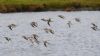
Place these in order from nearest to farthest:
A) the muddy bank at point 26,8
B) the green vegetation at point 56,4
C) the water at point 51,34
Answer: the water at point 51,34
the muddy bank at point 26,8
the green vegetation at point 56,4

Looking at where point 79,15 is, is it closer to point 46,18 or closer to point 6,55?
point 46,18

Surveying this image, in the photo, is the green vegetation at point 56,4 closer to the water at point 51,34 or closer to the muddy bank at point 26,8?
the muddy bank at point 26,8

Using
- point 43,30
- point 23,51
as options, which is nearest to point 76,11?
point 43,30

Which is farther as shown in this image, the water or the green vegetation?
the green vegetation

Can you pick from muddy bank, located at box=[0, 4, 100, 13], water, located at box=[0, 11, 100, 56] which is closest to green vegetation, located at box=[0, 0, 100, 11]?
muddy bank, located at box=[0, 4, 100, 13]

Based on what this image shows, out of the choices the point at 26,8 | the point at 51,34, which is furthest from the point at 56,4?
the point at 51,34

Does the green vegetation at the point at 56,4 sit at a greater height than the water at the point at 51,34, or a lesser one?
greater

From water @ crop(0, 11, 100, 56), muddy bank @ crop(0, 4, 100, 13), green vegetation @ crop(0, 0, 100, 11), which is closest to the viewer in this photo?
water @ crop(0, 11, 100, 56)

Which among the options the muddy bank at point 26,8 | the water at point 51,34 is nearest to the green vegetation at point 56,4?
the muddy bank at point 26,8

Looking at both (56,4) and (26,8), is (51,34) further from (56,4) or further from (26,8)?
(56,4)

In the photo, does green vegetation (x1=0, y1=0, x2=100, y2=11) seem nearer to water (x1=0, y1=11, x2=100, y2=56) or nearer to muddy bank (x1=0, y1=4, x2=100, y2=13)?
muddy bank (x1=0, y1=4, x2=100, y2=13)

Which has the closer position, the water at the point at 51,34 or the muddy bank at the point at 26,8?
the water at the point at 51,34

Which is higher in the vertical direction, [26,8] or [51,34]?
[26,8]

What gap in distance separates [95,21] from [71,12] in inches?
208
